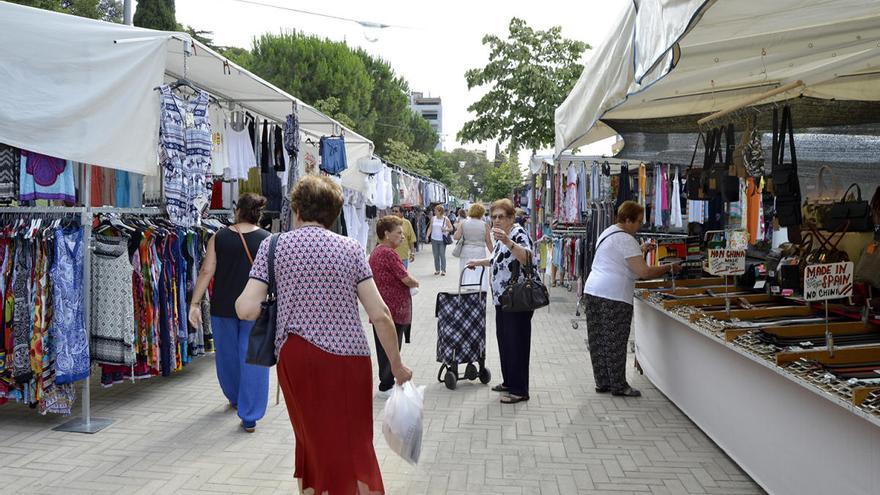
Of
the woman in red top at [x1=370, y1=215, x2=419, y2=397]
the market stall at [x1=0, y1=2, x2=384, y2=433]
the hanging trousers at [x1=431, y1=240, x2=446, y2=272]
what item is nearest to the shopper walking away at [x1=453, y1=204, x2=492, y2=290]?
the woman in red top at [x1=370, y1=215, x2=419, y2=397]

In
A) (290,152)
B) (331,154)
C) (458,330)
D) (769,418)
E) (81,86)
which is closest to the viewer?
(769,418)

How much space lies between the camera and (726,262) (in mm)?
5258

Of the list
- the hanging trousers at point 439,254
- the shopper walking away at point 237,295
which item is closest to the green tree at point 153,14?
the hanging trousers at point 439,254

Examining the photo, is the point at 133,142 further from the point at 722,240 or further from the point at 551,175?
the point at 551,175

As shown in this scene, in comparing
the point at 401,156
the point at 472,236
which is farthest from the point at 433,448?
the point at 401,156

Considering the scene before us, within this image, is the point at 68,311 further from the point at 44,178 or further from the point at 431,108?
the point at 431,108

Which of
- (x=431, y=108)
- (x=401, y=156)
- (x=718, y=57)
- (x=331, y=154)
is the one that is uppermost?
(x=431, y=108)

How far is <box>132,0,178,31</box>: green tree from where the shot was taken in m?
28.1

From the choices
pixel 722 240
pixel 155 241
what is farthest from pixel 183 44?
pixel 722 240

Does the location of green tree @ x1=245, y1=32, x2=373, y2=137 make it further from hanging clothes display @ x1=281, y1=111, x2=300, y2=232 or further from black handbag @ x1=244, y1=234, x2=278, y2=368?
black handbag @ x1=244, y1=234, x2=278, y2=368

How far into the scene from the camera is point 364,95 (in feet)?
114

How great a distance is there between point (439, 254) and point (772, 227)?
42.0 feet

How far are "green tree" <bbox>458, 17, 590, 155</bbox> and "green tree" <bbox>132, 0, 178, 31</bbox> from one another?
17.7 m

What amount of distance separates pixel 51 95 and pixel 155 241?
150 cm
